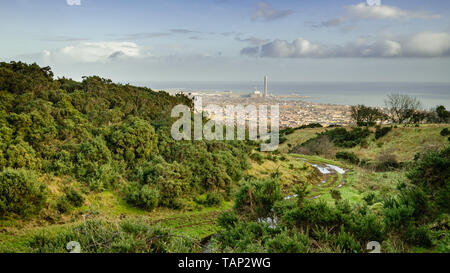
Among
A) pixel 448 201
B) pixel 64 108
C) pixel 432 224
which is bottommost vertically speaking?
pixel 432 224

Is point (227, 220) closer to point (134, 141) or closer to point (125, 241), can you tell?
point (125, 241)

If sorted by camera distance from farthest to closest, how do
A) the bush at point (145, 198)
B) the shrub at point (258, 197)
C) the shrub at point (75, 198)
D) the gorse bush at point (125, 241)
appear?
the bush at point (145, 198) → the shrub at point (75, 198) → the shrub at point (258, 197) → the gorse bush at point (125, 241)

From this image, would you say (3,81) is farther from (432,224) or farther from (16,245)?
(432,224)

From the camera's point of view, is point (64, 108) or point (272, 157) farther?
point (272, 157)

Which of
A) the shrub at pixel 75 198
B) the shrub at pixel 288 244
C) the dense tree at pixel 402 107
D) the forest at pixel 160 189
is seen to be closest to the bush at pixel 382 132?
the forest at pixel 160 189

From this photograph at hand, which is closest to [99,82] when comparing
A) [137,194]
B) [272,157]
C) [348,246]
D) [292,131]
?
[137,194]

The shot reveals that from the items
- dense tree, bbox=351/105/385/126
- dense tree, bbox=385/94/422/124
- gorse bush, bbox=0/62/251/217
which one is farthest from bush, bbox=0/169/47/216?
dense tree, bbox=385/94/422/124

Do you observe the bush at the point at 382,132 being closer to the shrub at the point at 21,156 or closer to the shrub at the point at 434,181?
the shrub at the point at 434,181

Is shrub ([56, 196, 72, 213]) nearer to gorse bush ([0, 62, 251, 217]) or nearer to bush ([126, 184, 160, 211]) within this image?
gorse bush ([0, 62, 251, 217])
